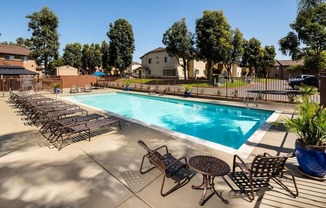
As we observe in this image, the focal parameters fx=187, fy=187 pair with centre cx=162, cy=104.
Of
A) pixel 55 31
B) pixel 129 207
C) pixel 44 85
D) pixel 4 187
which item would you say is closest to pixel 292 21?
pixel 129 207

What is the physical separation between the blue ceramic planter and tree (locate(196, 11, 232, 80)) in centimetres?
2495

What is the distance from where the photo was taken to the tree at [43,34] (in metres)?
34.4

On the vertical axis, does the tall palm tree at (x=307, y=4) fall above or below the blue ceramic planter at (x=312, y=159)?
above

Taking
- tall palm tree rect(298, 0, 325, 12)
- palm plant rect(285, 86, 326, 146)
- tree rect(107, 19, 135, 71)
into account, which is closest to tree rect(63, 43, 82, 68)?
tree rect(107, 19, 135, 71)

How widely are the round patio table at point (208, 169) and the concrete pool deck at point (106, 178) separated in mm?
140

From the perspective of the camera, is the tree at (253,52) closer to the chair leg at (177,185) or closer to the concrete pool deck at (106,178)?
the concrete pool deck at (106,178)

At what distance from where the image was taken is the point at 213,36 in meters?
26.6

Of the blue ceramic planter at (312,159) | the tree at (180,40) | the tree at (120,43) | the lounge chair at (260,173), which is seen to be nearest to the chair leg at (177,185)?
the lounge chair at (260,173)

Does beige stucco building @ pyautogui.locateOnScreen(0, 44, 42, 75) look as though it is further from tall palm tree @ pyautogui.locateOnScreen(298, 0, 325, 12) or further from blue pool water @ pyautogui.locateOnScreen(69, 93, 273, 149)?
tall palm tree @ pyautogui.locateOnScreen(298, 0, 325, 12)

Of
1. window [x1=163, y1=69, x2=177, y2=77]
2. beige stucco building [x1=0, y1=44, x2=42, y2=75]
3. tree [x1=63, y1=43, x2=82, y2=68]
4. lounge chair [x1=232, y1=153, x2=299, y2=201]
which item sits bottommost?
lounge chair [x1=232, y1=153, x2=299, y2=201]

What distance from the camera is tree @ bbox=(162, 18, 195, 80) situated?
100 feet

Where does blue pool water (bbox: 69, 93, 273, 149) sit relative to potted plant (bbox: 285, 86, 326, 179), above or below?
below

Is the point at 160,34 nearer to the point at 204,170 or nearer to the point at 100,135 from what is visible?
the point at 100,135

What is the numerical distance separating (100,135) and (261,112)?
9166mm
